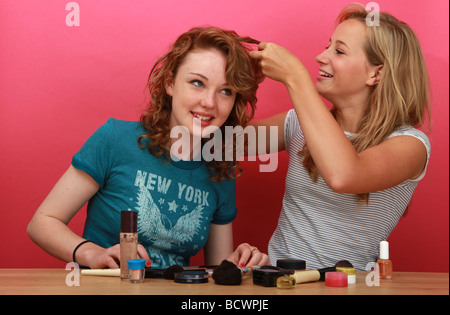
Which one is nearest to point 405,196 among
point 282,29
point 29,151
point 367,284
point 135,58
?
point 367,284

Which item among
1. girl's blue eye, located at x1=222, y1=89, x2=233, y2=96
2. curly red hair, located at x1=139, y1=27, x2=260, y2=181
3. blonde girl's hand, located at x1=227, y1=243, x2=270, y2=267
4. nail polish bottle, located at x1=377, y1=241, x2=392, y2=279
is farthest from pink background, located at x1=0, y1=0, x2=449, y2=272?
nail polish bottle, located at x1=377, y1=241, x2=392, y2=279

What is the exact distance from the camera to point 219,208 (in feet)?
4.85

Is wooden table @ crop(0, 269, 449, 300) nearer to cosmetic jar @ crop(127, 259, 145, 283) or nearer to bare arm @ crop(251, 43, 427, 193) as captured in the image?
cosmetic jar @ crop(127, 259, 145, 283)

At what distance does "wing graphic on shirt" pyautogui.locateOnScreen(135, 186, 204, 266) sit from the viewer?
1.31m

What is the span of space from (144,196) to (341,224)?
0.51 meters

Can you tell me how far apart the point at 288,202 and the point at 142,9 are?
854 millimetres

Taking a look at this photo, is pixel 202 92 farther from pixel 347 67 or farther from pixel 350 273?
pixel 350 273

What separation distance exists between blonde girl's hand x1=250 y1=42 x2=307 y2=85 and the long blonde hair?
0.87 feet

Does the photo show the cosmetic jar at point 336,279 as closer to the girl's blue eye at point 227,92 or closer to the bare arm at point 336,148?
the bare arm at point 336,148

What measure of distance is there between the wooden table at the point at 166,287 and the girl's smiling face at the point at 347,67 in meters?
0.55

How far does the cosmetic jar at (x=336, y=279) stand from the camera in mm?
1008

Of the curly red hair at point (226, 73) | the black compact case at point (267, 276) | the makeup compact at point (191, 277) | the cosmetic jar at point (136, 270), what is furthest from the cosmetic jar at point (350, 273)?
the curly red hair at point (226, 73)

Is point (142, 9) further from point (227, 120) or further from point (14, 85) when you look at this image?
point (227, 120)

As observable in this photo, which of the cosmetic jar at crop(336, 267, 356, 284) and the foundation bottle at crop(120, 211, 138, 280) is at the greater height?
the foundation bottle at crop(120, 211, 138, 280)
